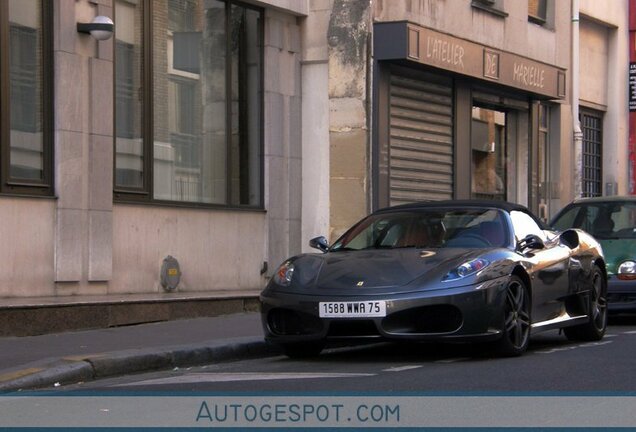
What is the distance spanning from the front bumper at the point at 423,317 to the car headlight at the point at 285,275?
0.31 meters

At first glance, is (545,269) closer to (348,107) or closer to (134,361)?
(134,361)

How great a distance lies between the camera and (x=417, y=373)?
948 centimetres

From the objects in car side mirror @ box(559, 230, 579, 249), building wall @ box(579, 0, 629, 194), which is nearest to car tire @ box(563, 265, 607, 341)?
car side mirror @ box(559, 230, 579, 249)

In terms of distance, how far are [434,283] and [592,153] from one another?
20.3 m

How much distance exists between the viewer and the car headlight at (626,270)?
49.0 feet

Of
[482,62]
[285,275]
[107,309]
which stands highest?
[482,62]

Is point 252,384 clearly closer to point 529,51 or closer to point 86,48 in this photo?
point 86,48

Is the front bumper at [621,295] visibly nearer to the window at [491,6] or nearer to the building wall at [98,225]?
the building wall at [98,225]

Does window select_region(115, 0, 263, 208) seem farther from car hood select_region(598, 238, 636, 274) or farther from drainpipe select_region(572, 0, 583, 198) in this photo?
drainpipe select_region(572, 0, 583, 198)

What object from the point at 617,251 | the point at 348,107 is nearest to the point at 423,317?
the point at 617,251

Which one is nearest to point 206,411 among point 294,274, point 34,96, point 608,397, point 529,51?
point 608,397

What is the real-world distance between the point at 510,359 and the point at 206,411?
3628 mm

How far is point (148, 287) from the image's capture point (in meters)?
16.0

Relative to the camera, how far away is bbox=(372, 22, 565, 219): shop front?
64.0 feet
